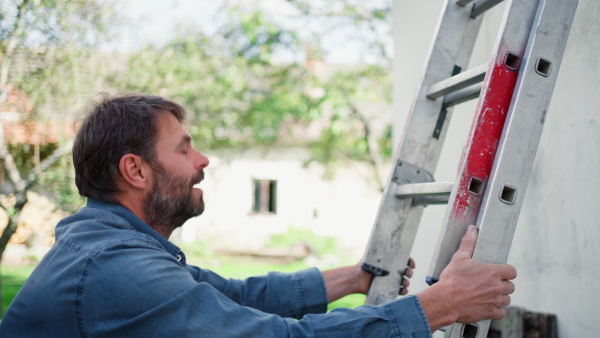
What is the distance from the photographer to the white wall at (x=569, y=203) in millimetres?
1695

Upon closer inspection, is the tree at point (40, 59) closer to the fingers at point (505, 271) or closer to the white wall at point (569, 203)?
the white wall at point (569, 203)

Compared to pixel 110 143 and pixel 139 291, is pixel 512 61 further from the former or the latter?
pixel 110 143

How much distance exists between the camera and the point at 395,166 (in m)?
1.86

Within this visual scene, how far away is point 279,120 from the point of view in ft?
39.9

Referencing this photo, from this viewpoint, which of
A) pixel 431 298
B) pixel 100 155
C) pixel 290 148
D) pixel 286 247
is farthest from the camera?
pixel 290 148

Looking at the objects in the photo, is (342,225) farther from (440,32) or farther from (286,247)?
(440,32)

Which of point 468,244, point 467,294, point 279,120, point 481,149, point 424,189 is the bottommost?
point 467,294

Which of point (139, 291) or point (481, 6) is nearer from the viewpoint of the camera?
point (139, 291)

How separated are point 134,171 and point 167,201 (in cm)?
14

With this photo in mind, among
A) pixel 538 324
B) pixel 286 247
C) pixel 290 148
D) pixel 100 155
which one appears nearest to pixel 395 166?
pixel 538 324

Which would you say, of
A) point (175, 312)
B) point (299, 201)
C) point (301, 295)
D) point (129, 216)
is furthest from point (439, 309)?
point (299, 201)

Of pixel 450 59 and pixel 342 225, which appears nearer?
Result: pixel 450 59

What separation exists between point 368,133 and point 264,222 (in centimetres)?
479

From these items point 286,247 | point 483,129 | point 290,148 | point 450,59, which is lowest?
point 286,247
